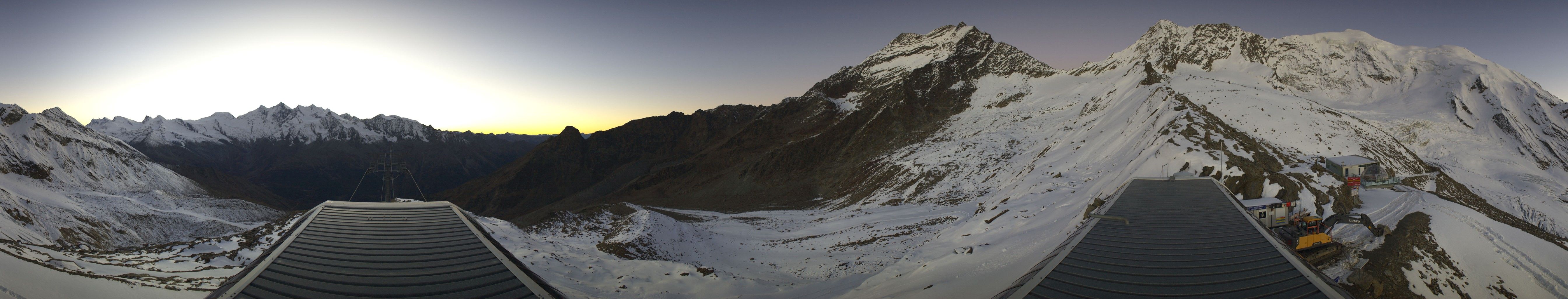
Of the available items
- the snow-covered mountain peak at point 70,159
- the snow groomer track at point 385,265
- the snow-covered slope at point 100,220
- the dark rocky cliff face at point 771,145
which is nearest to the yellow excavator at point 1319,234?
the snow groomer track at point 385,265

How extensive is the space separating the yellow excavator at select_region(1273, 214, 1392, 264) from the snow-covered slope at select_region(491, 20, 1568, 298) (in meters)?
0.52

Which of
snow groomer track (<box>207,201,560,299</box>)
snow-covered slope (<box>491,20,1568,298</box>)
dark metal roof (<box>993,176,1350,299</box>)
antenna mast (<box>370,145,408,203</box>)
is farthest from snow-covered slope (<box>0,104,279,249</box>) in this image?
dark metal roof (<box>993,176,1350,299</box>)

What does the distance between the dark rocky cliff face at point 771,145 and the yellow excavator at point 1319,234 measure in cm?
5158

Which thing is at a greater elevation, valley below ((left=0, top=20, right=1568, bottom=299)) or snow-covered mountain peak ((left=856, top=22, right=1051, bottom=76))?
snow-covered mountain peak ((left=856, top=22, right=1051, bottom=76))

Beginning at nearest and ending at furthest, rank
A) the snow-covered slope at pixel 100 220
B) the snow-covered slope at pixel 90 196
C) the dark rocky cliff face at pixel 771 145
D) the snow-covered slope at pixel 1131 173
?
the snow-covered slope at pixel 100 220
the snow-covered slope at pixel 1131 173
the snow-covered slope at pixel 90 196
the dark rocky cliff face at pixel 771 145

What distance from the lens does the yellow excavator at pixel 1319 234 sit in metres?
17.1

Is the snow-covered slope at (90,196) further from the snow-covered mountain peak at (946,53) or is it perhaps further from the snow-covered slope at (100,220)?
the snow-covered mountain peak at (946,53)

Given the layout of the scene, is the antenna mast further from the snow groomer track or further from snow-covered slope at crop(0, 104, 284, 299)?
the snow groomer track

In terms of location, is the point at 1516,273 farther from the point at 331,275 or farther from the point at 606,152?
the point at 606,152

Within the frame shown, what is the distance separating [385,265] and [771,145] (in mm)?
105744

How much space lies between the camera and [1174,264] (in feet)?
34.9

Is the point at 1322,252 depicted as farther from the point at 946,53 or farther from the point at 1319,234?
the point at 946,53

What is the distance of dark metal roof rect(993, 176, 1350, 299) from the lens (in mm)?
9156

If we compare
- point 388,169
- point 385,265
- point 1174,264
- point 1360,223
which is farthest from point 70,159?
point 1360,223
